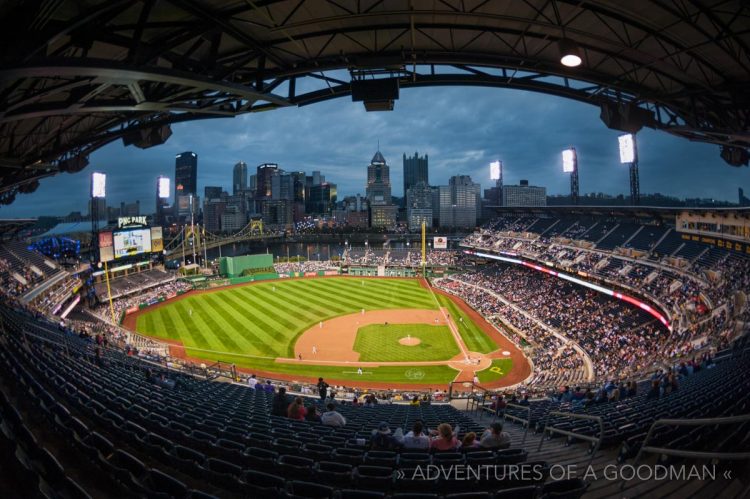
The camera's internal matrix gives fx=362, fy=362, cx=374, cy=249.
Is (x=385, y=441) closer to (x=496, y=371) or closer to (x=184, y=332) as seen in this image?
(x=496, y=371)

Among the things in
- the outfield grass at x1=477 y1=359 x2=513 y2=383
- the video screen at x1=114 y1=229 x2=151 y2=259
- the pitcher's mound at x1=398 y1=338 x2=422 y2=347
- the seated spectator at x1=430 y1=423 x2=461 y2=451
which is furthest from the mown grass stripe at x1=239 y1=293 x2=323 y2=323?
the seated spectator at x1=430 y1=423 x2=461 y2=451

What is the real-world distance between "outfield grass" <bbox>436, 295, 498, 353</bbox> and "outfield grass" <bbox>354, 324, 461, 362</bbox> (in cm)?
145

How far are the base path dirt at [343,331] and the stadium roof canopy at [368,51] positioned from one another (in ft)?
80.0

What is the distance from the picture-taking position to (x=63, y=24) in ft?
17.7

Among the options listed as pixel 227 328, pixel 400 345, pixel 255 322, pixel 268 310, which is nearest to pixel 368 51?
pixel 400 345

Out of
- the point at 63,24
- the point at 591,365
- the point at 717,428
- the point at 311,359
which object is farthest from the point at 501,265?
the point at 63,24

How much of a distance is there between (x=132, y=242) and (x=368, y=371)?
1885 inches

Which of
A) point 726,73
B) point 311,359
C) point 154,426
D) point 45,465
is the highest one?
point 726,73

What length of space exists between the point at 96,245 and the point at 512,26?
2448 inches

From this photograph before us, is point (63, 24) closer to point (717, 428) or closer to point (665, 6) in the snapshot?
point (665, 6)

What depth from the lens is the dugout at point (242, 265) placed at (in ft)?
214

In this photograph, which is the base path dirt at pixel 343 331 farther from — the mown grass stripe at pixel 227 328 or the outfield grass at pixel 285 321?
the mown grass stripe at pixel 227 328

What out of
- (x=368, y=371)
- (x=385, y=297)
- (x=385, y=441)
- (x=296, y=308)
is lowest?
(x=368, y=371)

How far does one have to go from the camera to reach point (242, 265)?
2623 inches
